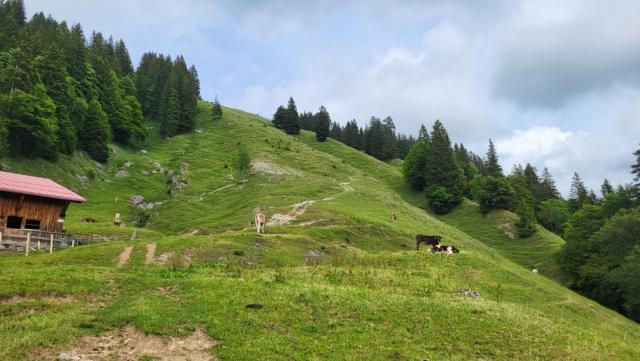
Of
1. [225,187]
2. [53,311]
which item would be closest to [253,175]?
[225,187]

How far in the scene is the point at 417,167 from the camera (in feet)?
424

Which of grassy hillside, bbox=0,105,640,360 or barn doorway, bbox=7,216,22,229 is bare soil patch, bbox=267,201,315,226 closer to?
grassy hillside, bbox=0,105,640,360

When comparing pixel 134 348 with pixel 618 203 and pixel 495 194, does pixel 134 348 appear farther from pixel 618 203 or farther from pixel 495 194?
pixel 495 194

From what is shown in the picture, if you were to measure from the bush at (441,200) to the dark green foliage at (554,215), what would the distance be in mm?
26039

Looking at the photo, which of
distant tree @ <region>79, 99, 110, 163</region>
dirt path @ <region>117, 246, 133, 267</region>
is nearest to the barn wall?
dirt path @ <region>117, 246, 133, 267</region>

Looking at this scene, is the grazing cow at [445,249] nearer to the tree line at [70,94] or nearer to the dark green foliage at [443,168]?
the tree line at [70,94]

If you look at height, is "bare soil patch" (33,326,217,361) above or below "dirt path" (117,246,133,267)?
below

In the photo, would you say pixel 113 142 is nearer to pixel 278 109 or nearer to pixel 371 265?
pixel 278 109

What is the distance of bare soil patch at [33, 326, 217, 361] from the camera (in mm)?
15930

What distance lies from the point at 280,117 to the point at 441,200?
76.9 meters

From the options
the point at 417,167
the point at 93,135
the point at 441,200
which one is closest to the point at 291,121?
the point at 417,167

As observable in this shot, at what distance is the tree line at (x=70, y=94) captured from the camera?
76.7 m

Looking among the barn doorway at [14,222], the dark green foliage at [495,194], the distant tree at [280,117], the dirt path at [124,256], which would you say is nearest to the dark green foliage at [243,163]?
the dark green foliage at [495,194]

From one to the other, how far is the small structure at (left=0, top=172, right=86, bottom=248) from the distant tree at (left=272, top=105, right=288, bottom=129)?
125 m
